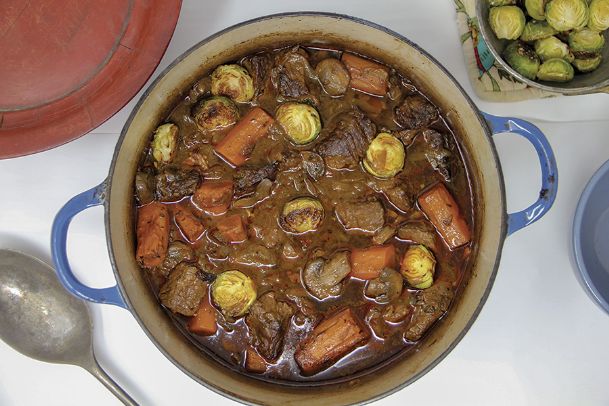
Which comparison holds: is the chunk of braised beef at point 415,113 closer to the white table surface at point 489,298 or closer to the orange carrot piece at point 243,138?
the white table surface at point 489,298

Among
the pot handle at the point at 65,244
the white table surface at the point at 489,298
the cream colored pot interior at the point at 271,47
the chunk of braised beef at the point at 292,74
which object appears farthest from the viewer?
the white table surface at the point at 489,298

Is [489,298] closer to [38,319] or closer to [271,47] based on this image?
[271,47]

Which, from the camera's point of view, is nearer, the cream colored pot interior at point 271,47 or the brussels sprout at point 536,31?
the cream colored pot interior at point 271,47

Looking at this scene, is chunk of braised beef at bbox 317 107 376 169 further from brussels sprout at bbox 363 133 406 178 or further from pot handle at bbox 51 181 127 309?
pot handle at bbox 51 181 127 309

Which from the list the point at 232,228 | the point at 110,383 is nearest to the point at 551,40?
the point at 232,228

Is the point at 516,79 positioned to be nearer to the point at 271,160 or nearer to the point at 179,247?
the point at 271,160

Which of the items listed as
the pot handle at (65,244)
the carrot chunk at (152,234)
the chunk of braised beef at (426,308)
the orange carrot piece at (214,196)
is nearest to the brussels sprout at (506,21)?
the chunk of braised beef at (426,308)

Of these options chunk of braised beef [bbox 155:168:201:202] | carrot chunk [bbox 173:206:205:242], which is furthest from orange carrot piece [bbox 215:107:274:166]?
carrot chunk [bbox 173:206:205:242]
